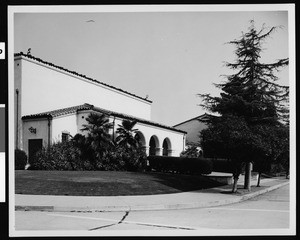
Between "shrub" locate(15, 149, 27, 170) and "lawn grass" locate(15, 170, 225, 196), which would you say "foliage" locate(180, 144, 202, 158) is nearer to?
"lawn grass" locate(15, 170, 225, 196)

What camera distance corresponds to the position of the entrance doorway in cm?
1691

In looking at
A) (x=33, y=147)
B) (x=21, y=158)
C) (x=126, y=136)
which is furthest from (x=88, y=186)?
(x=126, y=136)

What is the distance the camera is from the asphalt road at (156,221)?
27.0 ft

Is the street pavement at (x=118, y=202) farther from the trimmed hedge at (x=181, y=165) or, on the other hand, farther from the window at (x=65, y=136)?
the trimmed hedge at (x=181, y=165)

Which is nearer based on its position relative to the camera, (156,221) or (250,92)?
(156,221)

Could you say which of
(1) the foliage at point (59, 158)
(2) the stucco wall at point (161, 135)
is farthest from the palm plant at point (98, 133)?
(2) the stucco wall at point (161, 135)

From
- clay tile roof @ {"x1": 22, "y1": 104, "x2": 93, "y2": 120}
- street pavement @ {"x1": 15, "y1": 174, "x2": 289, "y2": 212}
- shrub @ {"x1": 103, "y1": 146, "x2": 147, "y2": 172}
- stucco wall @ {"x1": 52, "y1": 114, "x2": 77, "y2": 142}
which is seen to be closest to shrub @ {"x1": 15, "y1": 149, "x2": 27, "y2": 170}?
clay tile roof @ {"x1": 22, "y1": 104, "x2": 93, "y2": 120}

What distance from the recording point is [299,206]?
939 centimetres

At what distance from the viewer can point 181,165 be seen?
22.5 metres

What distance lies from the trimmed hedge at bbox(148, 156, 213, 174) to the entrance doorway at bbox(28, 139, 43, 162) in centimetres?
783

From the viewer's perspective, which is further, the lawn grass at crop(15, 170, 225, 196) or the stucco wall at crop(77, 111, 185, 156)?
the stucco wall at crop(77, 111, 185, 156)

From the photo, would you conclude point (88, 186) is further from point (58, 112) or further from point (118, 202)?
point (58, 112)

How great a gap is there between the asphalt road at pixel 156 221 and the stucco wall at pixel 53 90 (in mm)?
8348

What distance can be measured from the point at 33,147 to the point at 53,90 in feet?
9.61
